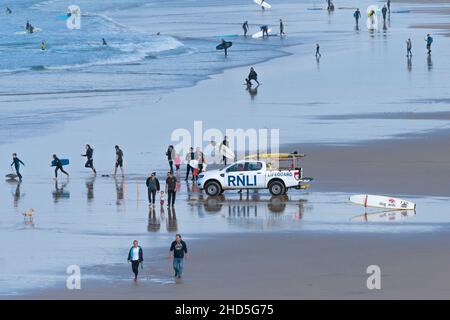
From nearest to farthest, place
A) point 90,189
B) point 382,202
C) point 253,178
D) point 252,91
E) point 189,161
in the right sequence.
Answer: point 382,202 < point 253,178 < point 90,189 < point 189,161 < point 252,91

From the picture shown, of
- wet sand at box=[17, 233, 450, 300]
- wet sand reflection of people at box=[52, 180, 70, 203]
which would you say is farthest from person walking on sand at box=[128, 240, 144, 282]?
wet sand reflection of people at box=[52, 180, 70, 203]

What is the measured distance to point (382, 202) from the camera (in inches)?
1320

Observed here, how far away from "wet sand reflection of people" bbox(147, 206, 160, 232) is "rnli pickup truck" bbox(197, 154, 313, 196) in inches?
104

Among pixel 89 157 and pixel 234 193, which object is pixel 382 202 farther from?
pixel 89 157

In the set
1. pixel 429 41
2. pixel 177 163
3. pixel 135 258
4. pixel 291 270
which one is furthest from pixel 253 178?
pixel 429 41

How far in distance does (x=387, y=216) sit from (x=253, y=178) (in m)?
5.00

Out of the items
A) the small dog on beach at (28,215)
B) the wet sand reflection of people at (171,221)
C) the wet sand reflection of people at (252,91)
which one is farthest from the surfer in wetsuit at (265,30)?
the small dog on beach at (28,215)

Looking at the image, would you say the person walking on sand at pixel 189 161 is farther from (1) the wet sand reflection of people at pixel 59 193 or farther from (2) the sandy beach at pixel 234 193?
(1) the wet sand reflection of people at pixel 59 193

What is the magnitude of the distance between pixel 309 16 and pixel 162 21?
515 inches

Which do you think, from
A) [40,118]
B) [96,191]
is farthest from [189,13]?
[96,191]

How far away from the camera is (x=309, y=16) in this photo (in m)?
115

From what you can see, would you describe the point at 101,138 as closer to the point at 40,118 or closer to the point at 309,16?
the point at 40,118

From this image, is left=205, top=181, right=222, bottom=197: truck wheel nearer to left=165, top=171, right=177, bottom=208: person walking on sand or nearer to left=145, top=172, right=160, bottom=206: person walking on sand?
left=165, top=171, right=177, bottom=208: person walking on sand

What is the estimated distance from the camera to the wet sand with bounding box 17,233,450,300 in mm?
25125
